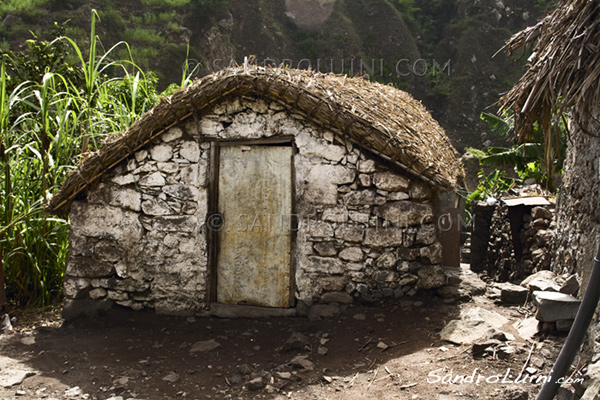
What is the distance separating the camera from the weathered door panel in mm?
4898

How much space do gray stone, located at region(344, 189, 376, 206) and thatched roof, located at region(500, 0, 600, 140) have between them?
1.52 metres

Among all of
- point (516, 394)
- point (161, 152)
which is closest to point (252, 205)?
point (161, 152)

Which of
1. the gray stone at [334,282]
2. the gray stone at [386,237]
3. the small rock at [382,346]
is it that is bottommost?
the small rock at [382,346]

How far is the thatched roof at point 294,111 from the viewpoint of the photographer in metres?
4.48

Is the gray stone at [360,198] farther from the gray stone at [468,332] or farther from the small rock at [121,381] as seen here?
the small rock at [121,381]

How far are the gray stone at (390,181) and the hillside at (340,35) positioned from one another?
16.6 m

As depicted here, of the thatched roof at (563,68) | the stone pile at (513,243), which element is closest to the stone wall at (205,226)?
the thatched roof at (563,68)

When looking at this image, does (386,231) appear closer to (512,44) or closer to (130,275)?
(512,44)

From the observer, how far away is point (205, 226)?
16.1 feet

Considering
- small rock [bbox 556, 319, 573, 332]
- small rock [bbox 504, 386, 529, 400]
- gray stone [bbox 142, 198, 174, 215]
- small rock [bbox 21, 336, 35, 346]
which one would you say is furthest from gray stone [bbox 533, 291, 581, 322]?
small rock [bbox 21, 336, 35, 346]

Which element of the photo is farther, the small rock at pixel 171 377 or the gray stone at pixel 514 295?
the gray stone at pixel 514 295

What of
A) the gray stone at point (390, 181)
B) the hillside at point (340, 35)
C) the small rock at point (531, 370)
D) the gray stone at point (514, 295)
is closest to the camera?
the small rock at point (531, 370)

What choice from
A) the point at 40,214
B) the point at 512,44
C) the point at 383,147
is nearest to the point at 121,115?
the point at 40,214

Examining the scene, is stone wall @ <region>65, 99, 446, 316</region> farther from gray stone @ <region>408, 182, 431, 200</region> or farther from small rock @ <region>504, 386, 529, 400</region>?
small rock @ <region>504, 386, 529, 400</region>
